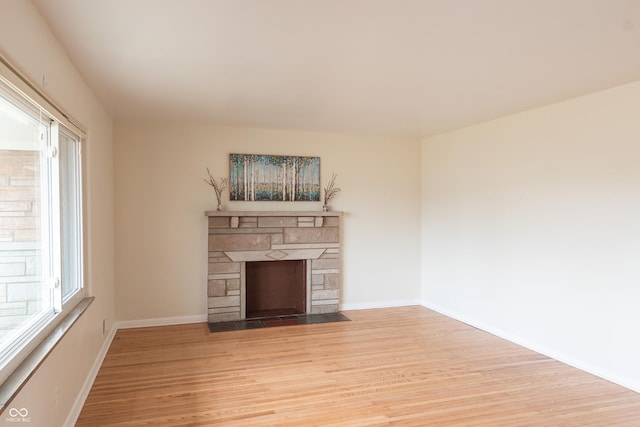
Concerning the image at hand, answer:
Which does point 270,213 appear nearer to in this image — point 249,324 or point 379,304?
point 249,324

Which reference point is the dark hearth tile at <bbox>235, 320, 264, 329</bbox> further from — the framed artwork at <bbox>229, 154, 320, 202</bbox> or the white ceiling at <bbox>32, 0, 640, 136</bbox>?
the white ceiling at <bbox>32, 0, 640, 136</bbox>

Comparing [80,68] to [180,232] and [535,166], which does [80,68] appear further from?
[535,166]

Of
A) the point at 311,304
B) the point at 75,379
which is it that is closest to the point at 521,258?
Result: the point at 311,304

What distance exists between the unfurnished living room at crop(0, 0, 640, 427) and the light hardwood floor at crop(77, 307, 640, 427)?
0.02 m

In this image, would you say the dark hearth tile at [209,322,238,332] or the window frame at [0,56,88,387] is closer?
the window frame at [0,56,88,387]

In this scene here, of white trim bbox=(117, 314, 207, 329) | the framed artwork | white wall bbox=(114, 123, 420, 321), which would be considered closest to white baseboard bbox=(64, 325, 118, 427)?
white trim bbox=(117, 314, 207, 329)

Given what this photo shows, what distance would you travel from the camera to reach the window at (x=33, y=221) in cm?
192

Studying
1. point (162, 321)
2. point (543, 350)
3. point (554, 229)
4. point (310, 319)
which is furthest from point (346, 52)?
point (162, 321)

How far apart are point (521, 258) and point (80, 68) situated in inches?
163

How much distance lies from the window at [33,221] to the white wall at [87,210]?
155mm

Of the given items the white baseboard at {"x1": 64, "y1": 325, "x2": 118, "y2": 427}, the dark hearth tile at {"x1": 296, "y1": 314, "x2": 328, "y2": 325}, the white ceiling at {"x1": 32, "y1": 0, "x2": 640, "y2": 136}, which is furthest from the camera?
the dark hearth tile at {"x1": 296, "y1": 314, "x2": 328, "y2": 325}

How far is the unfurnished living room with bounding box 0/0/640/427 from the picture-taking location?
7.16 ft

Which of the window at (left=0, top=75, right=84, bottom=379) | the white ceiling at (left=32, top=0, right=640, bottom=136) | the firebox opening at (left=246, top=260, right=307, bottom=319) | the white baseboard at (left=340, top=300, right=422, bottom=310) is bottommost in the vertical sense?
the white baseboard at (left=340, top=300, right=422, bottom=310)

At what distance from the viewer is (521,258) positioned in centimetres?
428
